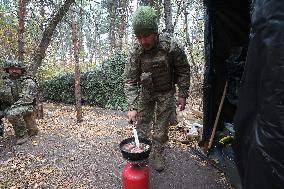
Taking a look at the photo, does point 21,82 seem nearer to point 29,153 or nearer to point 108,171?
point 29,153

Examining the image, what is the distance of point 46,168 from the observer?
19.2 feet

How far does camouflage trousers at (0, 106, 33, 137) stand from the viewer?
23.2ft

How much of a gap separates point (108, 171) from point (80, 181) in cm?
55

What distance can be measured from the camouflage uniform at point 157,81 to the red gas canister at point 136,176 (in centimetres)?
103

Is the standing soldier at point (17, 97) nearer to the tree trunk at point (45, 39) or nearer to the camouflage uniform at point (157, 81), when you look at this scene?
the tree trunk at point (45, 39)

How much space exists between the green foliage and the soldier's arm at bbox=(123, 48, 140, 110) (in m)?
7.07

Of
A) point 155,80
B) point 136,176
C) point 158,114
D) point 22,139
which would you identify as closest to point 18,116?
point 22,139

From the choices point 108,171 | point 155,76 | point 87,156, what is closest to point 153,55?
point 155,76

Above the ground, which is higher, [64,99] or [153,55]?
[153,55]

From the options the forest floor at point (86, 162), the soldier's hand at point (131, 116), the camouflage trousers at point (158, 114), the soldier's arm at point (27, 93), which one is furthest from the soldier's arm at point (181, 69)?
the soldier's arm at point (27, 93)

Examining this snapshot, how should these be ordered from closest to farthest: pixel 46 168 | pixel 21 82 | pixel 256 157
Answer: pixel 256 157
pixel 46 168
pixel 21 82

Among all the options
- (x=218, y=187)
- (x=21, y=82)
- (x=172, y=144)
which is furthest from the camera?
(x=21, y=82)

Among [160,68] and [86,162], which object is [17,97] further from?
[160,68]

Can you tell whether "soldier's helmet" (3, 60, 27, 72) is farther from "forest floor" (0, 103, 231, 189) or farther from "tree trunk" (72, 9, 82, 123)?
"tree trunk" (72, 9, 82, 123)
